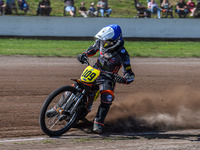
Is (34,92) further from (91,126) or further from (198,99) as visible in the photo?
(198,99)

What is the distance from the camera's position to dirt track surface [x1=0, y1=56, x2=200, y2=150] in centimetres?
537

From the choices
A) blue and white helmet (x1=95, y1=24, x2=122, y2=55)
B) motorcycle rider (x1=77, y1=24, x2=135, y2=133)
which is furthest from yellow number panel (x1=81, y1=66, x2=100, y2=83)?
blue and white helmet (x1=95, y1=24, x2=122, y2=55)

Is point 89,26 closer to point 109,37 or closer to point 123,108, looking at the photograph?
point 123,108

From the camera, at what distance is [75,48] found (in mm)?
15750

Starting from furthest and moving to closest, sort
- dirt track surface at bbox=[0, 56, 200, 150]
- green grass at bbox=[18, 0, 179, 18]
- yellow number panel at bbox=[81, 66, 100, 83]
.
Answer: green grass at bbox=[18, 0, 179, 18] < yellow number panel at bbox=[81, 66, 100, 83] < dirt track surface at bbox=[0, 56, 200, 150]

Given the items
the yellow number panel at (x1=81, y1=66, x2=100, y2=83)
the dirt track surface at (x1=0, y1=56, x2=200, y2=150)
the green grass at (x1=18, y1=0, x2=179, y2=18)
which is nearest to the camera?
the dirt track surface at (x1=0, y1=56, x2=200, y2=150)

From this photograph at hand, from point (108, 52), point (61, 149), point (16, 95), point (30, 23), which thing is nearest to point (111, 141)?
point (61, 149)

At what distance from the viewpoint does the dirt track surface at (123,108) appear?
5.37 metres

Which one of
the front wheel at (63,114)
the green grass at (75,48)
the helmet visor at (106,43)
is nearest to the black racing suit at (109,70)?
the helmet visor at (106,43)

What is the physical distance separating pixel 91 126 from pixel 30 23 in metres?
12.5

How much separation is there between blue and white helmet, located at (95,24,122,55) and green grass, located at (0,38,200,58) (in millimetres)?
8097

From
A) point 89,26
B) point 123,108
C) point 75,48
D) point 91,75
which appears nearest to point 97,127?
point 91,75

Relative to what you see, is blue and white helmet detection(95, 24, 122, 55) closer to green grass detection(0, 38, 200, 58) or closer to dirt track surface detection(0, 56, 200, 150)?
dirt track surface detection(0, 56, 200, 150)

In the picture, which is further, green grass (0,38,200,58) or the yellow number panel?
green grass (0,38,200,58)
